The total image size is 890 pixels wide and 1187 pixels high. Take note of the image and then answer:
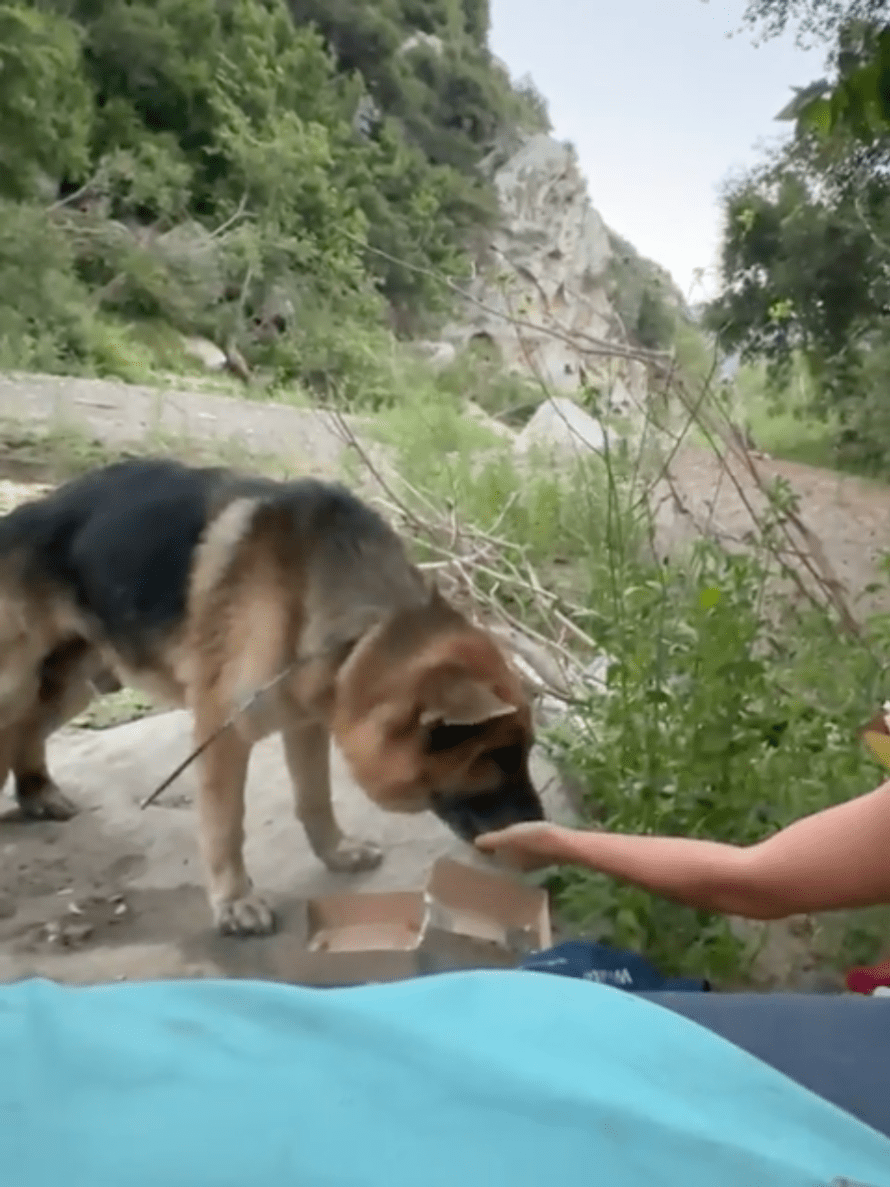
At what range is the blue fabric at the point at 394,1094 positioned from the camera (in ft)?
1.38

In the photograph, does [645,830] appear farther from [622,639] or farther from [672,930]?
[622,639]

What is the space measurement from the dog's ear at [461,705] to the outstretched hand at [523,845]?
0.13 m

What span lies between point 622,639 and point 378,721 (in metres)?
0.32

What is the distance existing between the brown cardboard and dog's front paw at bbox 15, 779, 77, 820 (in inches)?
16.2

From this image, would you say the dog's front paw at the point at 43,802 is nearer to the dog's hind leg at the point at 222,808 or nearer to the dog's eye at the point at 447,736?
the dog's hind leg at the point at 222,808

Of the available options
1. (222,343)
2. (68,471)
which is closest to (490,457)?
(222,343)

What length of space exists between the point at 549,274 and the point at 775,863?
1288 mm

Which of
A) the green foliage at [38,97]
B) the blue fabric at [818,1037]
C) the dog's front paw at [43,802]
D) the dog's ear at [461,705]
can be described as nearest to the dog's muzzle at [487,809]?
the dog's ear at [461,705]

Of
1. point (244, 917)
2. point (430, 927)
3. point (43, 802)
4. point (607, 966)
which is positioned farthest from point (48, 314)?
point (607, 966)

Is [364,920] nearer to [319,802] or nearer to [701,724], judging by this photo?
[319,802]

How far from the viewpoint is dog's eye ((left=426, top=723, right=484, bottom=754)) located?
53.1 inches

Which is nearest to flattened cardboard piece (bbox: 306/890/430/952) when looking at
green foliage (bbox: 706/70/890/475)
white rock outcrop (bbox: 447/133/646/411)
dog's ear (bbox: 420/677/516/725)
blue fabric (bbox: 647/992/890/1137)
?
dog's ear (bbox: 420/677/516/725)

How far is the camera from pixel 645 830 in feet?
4.50

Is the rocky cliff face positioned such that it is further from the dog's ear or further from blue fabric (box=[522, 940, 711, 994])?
blue fabric (box=[522, 940, 711, 994])
